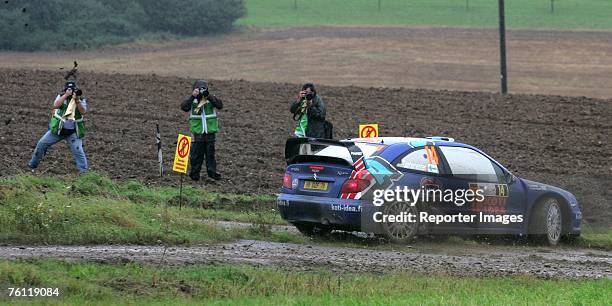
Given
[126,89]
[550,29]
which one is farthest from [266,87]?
[550,29]

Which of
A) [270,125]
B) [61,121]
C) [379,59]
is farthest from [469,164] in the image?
[379,59]

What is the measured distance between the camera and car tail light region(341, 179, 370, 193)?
592 inches

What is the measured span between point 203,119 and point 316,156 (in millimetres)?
5694

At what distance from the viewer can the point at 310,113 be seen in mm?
19625

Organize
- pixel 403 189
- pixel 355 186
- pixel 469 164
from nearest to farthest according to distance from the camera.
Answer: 1. pixel 355 186
2. pixel 403 189
3. pixel 469 164

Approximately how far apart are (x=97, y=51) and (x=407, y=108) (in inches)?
1116

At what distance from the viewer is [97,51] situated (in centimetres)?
5862

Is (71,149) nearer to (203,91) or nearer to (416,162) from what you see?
(203,91)

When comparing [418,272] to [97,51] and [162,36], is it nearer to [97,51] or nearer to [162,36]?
[97,51]

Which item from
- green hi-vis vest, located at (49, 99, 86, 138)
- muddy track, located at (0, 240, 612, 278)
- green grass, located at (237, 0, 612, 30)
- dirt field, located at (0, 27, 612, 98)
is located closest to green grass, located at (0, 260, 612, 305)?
muddy track, located at (0, 240, 612, 278)

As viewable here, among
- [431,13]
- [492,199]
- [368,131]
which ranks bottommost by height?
[492,199]

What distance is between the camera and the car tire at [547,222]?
16.7 meters

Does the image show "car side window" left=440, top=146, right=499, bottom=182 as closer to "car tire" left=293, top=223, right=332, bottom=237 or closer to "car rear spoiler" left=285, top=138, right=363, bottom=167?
"car rear spoiler" left=285, top=138, right=363, bottom=167

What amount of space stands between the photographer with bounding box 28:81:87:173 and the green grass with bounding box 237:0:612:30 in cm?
5469
